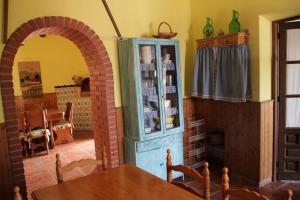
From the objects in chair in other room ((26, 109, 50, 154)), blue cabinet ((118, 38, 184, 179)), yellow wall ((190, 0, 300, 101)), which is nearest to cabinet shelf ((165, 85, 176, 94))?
blue cabinet ((118, 38, 184, 179))

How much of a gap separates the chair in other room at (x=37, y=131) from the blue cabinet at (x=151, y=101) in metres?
2.30

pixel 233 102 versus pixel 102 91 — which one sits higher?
pixel 102 91

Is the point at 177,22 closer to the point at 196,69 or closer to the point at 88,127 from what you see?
the point at 196,69

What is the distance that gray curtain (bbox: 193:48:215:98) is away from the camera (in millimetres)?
3641

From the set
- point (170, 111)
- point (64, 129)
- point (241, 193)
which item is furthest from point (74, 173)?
point (241, 193)

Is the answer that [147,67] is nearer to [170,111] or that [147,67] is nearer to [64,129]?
[170,111]

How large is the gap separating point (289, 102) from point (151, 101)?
5.71 ft

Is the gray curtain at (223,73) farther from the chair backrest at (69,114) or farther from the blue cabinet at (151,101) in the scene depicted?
the chair backrest at (69,114)

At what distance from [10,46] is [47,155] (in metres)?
2.88

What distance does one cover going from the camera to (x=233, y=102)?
3.55 metres

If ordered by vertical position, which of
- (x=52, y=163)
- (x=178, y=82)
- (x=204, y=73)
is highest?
(x=204, y=73)

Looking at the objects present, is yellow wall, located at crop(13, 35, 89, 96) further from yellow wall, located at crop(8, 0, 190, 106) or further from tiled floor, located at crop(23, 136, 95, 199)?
yellow wall, located at crop(8, 0, 190, 106)

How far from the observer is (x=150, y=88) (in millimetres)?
3410

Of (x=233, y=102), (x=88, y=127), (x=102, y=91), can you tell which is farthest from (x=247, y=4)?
(x=88, y=127)
